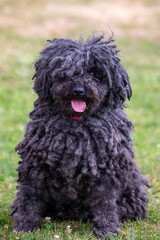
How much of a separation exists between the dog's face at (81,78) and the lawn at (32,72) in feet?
1.93

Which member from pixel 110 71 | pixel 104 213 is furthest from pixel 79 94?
pixel 104 213

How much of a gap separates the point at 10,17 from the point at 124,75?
18.7 m

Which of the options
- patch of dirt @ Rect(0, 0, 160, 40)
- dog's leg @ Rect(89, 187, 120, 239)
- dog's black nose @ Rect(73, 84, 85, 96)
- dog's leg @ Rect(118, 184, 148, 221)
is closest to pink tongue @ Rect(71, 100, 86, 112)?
dog's black nose @ Rect(73, 84, 85, 96)

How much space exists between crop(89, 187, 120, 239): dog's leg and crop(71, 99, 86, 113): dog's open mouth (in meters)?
0.89

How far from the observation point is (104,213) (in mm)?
4668

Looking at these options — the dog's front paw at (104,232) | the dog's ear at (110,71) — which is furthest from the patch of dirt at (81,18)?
the dog's front paw at (104,232)

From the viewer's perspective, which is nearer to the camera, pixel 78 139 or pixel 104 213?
pixel 78 139

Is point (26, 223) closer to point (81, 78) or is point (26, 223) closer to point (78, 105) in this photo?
point (78, 105)

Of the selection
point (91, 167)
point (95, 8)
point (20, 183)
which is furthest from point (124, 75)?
point (95, 8)

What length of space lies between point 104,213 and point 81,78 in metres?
1.46

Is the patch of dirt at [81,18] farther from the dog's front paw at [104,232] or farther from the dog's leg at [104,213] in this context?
the dog's front paw at [104,232]

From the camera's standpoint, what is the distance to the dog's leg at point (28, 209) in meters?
4.71

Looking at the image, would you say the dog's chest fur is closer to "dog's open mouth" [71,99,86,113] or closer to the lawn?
"dog's open mouth" [71,99,86,113]

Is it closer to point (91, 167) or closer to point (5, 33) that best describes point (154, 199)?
point (91, 167)
